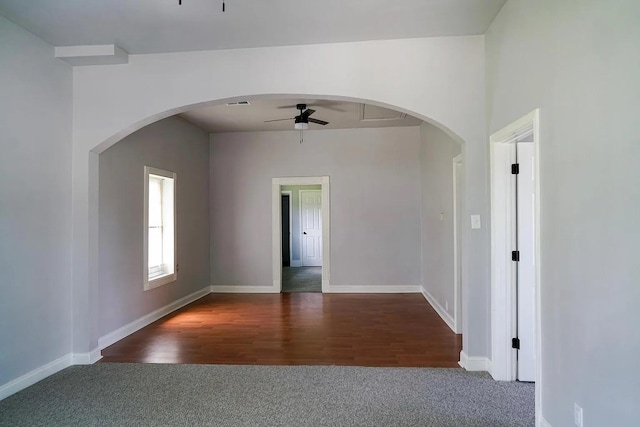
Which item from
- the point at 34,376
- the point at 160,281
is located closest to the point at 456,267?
the point at 160,281

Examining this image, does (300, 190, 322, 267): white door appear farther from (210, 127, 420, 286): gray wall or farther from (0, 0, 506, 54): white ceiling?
(0, 0, 506, 54): white ceiling

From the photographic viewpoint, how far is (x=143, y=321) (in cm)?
443

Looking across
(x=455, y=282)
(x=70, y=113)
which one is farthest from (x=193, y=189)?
(x=455, y=282)

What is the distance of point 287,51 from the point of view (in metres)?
3.17

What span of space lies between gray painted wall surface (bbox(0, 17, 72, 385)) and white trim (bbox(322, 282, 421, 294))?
4.02 meters

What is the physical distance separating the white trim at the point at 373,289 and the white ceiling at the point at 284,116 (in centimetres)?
285

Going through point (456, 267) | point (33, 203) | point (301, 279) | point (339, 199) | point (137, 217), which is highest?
point (339, 199)

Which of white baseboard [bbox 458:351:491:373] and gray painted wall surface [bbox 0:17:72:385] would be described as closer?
gray painted wall surface [bbox 0:17:72:385]

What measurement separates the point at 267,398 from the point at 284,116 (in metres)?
3.99

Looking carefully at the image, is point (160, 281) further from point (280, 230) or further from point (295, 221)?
point (295, 221)

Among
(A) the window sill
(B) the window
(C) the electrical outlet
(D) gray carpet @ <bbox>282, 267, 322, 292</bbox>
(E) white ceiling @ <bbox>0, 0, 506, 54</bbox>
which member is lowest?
(D) gray carpet @ <bbox>282, 267, 322, 292</bbox>

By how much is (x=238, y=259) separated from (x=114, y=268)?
2.69 m

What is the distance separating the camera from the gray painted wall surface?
2705 mm

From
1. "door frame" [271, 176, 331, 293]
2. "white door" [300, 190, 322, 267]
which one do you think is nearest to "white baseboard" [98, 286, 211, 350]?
"door frame" [271, 176, 331, 293]
